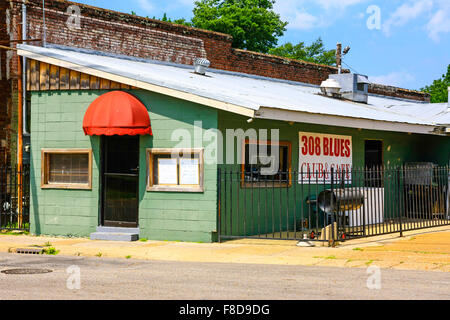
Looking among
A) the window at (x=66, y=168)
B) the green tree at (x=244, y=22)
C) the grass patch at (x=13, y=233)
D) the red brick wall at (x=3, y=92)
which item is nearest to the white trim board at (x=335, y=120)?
the window at (x=66, y=168)

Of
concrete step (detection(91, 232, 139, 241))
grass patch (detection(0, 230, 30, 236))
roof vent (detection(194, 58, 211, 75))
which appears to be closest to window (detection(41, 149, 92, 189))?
concrete step (detection(91, 232, 139, 241))

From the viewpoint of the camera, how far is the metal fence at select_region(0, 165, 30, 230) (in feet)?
53.6

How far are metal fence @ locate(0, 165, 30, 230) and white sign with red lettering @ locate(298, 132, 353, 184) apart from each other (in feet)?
23.5

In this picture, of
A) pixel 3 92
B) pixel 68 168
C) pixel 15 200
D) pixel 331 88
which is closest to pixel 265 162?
pixel 68 168

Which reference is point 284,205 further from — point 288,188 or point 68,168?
point 68,168

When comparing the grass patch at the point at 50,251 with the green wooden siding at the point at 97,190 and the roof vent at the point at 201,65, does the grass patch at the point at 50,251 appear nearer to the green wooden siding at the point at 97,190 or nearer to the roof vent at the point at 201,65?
the green wooden siding at the point at 97,190

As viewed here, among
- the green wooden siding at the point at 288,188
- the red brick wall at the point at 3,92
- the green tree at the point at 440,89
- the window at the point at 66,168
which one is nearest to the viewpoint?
the green wooden siding at the point at 288,188

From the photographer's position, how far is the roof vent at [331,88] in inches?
→ 859

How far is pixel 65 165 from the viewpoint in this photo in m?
15.6

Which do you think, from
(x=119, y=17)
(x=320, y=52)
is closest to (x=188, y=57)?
→ (x=119, y=17)

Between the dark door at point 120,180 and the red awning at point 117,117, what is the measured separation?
2.48 feet

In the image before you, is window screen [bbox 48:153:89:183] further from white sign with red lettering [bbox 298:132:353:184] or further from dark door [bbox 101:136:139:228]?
white sign with red lettering [bbox 298:132:353:184]

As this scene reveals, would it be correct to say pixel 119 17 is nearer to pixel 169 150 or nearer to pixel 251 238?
pixel 169 150

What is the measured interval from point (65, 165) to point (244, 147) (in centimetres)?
445
